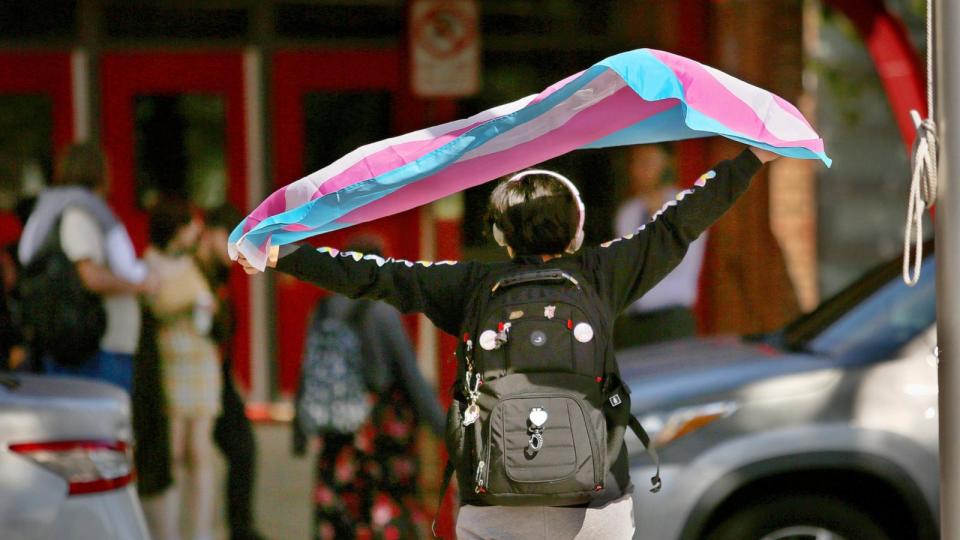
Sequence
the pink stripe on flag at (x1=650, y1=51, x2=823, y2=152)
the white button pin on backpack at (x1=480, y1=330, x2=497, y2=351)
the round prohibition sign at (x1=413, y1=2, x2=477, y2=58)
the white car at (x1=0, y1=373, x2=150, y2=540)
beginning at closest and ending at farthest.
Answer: the white button pin on backpack at (x1=480, y1=330, x2=497, y2=351) < the pink stripe on flag at (x1=650, y1=51, x2=823, y2=152) < the white car at (x1=0, y1=373, x2=150, y2=540) < the round prohibition sign at (x1=413, y1=2, x2=477, y2=58)

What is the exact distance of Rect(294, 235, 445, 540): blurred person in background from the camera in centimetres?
625

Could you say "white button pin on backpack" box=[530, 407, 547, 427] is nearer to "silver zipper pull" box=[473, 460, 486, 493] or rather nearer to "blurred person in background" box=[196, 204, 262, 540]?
"silver zipper pull" box=[473, 460, 486, 493]

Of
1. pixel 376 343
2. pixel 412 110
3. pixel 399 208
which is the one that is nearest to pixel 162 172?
pixel 412 110

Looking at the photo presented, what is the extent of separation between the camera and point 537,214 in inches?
143

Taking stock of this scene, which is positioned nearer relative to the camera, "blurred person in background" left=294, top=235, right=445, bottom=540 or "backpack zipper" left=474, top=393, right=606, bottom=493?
"backpack zipper" left=474, top=393, right=606, bottom=493

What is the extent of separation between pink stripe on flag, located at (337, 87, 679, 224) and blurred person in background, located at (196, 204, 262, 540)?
10.2 ft

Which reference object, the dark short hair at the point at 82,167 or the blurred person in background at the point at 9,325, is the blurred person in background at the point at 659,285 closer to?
the dark short hair at the point at 82,167

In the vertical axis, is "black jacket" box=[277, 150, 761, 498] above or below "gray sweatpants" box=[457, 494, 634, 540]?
above

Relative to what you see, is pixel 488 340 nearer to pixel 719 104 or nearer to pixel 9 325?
pixel 719 104

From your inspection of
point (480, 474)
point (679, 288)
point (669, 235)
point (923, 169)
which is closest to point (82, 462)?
point (480, 474)

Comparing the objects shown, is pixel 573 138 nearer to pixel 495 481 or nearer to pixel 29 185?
pixel 495 481

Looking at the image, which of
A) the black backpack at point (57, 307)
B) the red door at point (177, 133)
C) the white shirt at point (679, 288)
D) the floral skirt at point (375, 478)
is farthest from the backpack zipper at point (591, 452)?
the red door at point (177, 133)

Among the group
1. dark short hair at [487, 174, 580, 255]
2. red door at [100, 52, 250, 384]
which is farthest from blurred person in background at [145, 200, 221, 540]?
dark short hair at [487, 174, 580, 255]

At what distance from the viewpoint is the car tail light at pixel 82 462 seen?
16.3 ft
